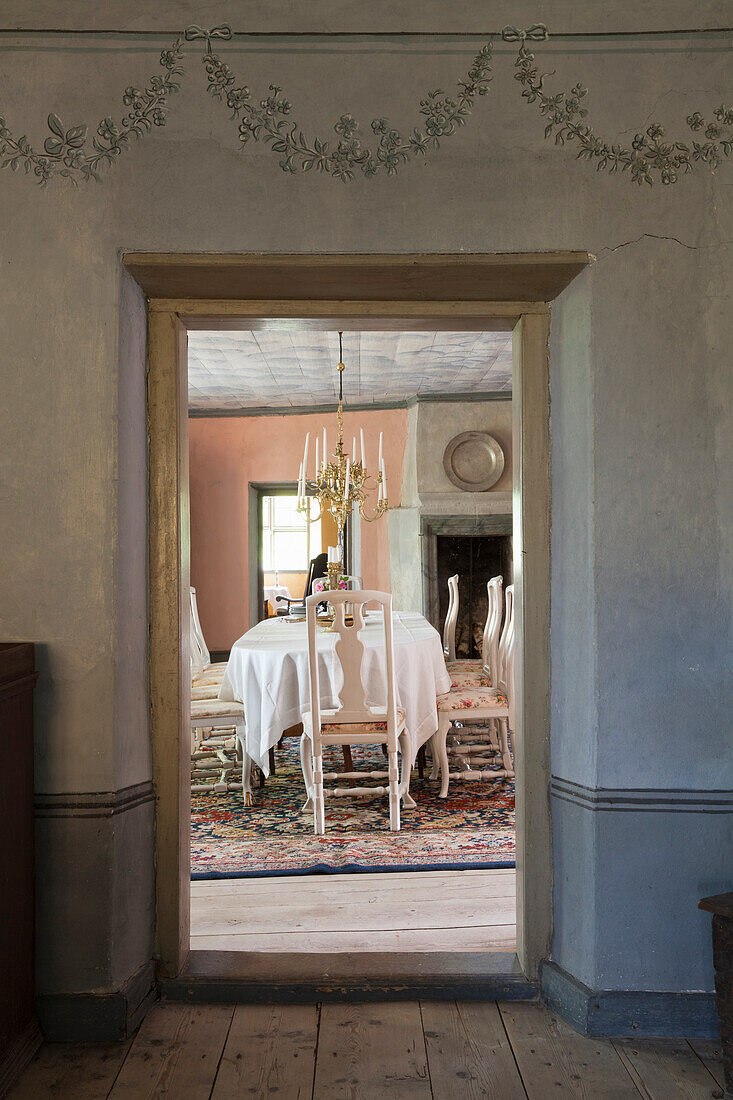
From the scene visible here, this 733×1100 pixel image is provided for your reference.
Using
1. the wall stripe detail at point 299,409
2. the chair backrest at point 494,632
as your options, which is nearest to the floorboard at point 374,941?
the chair backrest at point 494,632

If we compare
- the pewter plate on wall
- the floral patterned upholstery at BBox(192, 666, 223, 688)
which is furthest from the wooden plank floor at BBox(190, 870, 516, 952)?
the pewter plate on wall

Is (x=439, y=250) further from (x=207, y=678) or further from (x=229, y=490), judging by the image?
(x=229, y=490)

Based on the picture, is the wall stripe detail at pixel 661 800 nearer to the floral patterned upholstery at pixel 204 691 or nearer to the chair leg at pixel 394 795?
the chair leg at pixel 394 795

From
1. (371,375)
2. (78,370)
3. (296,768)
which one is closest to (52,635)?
(78,370)

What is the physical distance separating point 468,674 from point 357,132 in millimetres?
3642

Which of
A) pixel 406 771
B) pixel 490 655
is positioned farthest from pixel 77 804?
pixel 490 655

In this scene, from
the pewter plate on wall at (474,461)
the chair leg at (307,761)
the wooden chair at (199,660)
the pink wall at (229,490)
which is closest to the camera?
the chair leg at (307,761)

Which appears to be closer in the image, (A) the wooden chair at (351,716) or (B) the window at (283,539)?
(A) the wooden chair at (351,716)

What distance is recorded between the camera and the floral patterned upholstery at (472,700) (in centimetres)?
439

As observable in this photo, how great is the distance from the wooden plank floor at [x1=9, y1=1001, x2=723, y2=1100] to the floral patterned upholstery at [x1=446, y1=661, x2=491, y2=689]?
265cm

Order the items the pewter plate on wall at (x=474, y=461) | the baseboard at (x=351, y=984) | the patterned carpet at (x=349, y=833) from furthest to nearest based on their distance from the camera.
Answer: the pewter plate on wall at (x=474, y=461) < the patterned carpet at (x=349, y=833) < the baseboard at (x=351, y=984)

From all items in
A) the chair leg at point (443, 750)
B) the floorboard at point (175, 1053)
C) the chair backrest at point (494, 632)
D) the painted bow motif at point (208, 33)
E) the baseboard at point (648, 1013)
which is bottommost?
the floorboard at point (175, 1053)

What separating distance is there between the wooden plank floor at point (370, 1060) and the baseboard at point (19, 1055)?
2cm

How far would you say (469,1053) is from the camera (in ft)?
6.57
